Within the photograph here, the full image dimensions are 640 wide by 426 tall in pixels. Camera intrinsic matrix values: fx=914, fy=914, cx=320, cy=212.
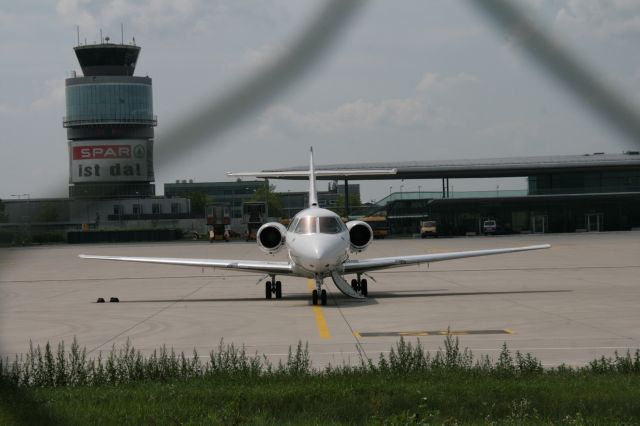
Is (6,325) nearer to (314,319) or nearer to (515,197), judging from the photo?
(314,319)

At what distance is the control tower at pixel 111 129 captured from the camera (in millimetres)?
5406

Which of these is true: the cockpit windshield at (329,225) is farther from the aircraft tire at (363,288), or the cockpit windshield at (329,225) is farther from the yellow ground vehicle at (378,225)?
the yellow ground vehicle at (378,225)

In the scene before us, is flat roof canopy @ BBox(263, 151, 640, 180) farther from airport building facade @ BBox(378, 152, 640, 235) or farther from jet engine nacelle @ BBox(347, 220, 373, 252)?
airport building facade @ BBox(378, 152, 640, 235)

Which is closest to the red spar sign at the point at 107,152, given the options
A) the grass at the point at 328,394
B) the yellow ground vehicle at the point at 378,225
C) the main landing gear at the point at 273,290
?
the grass at the point at 328,394

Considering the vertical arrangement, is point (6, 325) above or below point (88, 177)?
below

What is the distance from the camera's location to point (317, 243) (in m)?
27.1

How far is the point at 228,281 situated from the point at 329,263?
1567cm

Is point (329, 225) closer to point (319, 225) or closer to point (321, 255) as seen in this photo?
point (319, 225)

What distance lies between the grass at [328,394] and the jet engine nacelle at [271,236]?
52.6 feet

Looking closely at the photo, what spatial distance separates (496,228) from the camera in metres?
112

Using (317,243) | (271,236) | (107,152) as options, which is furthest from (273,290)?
(107,152)

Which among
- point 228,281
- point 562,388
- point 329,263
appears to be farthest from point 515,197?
point 562,388

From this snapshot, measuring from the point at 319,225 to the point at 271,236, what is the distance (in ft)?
9.65

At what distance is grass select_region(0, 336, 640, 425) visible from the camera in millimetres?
10375
